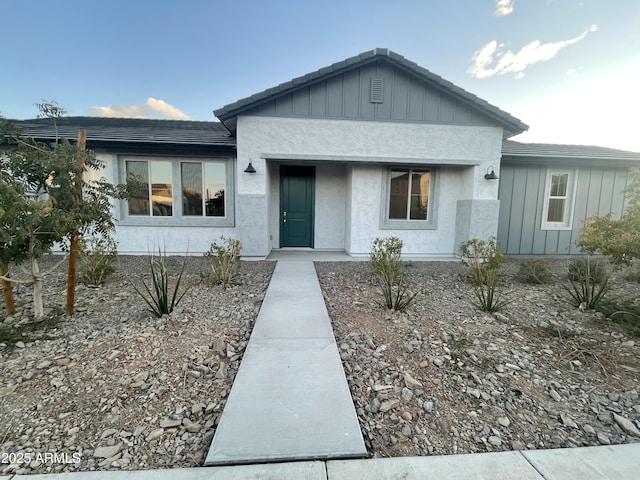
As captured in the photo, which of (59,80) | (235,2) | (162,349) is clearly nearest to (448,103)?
(235,2)

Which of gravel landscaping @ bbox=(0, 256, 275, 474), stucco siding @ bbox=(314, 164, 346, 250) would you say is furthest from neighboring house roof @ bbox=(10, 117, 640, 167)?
gravel landscaping @ bbox=(0, 256, 275, 474)

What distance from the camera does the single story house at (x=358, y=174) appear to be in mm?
7691

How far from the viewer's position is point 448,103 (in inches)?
316

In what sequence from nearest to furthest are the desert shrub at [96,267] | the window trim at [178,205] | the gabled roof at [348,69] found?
the desert shrub at [96,267] → the gabled roof at [348,69] → the window trim at [178,205]

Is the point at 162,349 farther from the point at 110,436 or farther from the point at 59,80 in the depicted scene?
the point at 59,80

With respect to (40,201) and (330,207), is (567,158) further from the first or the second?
(40,201)

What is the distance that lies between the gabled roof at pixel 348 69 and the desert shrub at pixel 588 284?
4.54 meters

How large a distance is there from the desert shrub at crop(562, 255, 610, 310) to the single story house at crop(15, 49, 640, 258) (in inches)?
110

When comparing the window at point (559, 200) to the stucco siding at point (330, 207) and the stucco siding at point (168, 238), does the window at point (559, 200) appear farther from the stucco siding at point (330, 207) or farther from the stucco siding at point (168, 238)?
the stucco siding at point (168, 238)

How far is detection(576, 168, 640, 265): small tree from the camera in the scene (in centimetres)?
369

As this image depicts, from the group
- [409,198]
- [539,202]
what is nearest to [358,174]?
[409,198]

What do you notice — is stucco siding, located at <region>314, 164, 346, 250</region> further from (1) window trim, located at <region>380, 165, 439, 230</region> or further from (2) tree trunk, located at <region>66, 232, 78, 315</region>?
(2) tree trunk, located at <region>66, 232, 78, 315</region>

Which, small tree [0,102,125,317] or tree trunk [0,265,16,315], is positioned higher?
small tree [0,102,125,317]

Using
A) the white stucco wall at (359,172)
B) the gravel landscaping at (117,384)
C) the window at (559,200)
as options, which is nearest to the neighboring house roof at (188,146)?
the window at (559,200)
